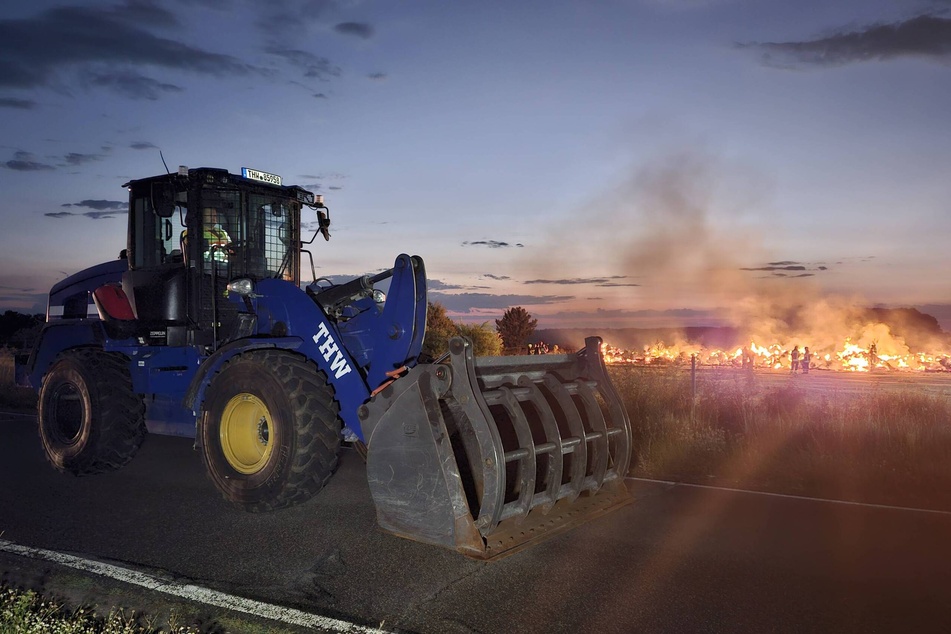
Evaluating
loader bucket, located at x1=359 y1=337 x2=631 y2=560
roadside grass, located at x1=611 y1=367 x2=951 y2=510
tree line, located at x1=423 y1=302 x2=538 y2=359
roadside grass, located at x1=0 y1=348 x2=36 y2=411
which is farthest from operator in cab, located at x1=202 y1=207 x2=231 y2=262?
tree line, located at x1=423 y1=302 x2=538 y2=359

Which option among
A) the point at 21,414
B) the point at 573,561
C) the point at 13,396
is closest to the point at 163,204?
the point at 573,561

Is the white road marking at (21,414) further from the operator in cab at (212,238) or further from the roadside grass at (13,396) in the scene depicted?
the operator in cab at (212,238)

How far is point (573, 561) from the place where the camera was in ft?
17.3

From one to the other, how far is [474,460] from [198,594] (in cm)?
216

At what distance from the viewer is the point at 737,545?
568 centimetres

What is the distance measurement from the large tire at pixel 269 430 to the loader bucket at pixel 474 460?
30.7 inches

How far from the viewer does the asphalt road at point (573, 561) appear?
4.36m

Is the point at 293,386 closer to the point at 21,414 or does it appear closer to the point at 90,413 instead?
the point at 90,413

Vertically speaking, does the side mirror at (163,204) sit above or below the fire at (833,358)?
above

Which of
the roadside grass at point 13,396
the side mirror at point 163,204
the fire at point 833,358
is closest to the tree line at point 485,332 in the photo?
the fire at point 833,358

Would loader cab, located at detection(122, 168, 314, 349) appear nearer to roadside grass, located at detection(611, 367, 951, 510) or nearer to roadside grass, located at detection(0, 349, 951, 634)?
roadside grass, located at detection(0, 349, 951, 634)

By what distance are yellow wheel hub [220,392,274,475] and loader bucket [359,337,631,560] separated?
1.62m

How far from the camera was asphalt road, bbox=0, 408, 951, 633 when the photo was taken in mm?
4359

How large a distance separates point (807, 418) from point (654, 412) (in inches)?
97.8
